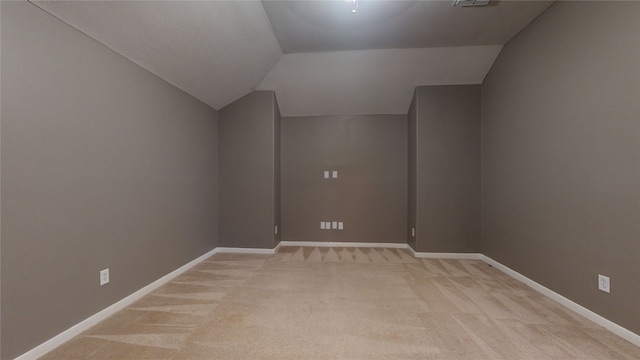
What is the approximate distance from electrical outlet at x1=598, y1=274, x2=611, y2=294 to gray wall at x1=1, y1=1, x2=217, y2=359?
4.00 metres

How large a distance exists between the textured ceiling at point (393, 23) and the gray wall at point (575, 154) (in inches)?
12.0

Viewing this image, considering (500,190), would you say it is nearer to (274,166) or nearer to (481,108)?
(481,108)

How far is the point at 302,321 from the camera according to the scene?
6.75 feet

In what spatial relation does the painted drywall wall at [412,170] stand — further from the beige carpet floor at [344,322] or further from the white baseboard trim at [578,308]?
the white baseboard trim at [578,308]

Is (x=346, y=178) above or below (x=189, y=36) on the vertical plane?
below

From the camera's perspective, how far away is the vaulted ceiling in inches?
85.0

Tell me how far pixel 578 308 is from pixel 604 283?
1.20 feet

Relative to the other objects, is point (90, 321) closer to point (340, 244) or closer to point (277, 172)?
point (277, 172)

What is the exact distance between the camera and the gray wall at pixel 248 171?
162 inches

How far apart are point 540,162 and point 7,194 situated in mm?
4278

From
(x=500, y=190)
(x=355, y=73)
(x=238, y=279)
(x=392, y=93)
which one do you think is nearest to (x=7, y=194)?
(x=238, y=279)

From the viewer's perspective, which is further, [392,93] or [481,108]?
[392,93]

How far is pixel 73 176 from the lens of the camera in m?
1.84

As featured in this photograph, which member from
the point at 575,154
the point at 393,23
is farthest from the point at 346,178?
the point at 575,154
